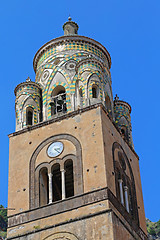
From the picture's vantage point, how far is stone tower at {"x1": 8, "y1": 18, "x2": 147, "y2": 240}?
25.5 metres

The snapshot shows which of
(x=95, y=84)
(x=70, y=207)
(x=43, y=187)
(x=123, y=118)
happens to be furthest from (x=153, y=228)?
(x=70, y=207)

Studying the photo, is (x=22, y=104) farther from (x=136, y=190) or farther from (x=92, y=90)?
(x=136, y=190)

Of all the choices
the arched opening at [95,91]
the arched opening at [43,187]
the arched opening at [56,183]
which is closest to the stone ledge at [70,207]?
the arched opening at [43,187]

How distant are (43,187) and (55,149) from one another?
1630 millimetres

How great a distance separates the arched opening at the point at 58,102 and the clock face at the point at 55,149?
6.50 ft

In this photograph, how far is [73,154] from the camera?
1072 inches

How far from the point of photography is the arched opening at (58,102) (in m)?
29.6

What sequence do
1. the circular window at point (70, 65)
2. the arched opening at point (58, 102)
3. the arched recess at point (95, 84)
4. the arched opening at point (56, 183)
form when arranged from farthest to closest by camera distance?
the circular window at point (70, 65) → the arched opening at point (58, 102) → the arched recess at point (95, 84) → the arched opening at point (56, 183)

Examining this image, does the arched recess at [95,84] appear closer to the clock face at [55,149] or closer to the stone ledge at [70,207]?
the clock face at [55,149]

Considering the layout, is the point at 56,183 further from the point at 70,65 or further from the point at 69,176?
the point at 70,65

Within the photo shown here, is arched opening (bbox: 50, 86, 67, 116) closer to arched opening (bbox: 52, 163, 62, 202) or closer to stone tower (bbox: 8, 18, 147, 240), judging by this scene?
stone tower (bbox: 8, 18, 147, 240)

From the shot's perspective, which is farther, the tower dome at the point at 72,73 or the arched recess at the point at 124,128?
the arched recess at the point at 124,128

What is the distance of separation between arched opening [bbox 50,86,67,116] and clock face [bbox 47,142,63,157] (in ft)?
6.50

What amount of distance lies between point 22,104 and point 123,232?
801 centimetres
